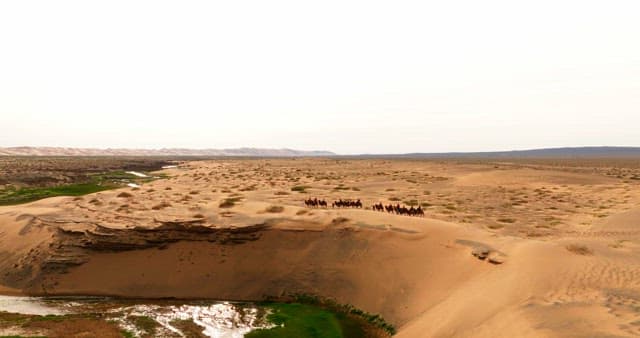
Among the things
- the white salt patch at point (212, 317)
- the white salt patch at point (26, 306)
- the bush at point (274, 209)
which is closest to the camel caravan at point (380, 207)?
the bush at point (274, 209)

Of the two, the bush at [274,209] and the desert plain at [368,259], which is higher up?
the bush at [274,209]

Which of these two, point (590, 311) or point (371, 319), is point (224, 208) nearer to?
point (371, 319)

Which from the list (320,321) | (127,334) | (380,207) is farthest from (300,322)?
(380,207)

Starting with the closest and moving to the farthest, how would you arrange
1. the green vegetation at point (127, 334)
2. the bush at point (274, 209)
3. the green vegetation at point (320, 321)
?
1. the green vegetation at point (127, 334)
2. the green vegetation at point (320, 321)
3. the bush at point (274, 209)

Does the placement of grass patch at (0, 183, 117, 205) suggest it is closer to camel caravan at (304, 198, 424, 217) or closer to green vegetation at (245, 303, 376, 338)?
camel caravan at (304, 198, 424, 217)

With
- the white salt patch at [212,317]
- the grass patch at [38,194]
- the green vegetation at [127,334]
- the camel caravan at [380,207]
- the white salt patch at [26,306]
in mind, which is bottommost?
the white salt patch at [26,306]

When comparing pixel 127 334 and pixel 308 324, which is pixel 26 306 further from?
pixel 308 324

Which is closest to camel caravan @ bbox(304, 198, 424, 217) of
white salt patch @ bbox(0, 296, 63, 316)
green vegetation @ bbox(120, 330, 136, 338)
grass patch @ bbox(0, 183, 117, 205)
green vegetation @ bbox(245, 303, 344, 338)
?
green vegetation @ bbox(245, 303, 344, 338)

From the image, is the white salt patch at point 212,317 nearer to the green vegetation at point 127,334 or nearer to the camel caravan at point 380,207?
the green vegetation at point 127,334
